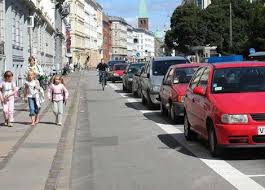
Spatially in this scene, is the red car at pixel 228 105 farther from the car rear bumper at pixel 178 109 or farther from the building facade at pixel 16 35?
the building facade at pixel 16 35

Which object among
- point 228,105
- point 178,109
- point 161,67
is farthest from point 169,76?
point 228,105

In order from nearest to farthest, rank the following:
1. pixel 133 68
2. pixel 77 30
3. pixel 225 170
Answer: pixel 225 170, pixel 133 68, pixel 77 30

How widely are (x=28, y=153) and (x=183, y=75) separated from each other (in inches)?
307

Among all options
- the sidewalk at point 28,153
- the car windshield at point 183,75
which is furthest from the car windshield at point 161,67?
the sidewalk at point 28,153

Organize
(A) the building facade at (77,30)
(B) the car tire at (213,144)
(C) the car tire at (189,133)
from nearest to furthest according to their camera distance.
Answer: (B) the car tire at (213,144)
(C) the car tire at (189,133)
(A) the building facade at (77,30)

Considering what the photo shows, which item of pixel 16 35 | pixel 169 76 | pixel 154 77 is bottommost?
pixel 154 77

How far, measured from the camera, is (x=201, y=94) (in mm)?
11398

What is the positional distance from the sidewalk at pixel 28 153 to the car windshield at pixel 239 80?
3.18m

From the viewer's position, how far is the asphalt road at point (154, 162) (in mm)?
8578

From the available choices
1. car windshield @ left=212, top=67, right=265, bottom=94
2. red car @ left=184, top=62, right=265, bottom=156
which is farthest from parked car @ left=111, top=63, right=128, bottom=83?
car windshield @ left=212, top=67, right=265, bottom=94

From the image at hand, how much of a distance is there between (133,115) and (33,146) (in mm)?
7958

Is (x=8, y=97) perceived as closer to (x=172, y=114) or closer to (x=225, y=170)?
(x=172, y=114)

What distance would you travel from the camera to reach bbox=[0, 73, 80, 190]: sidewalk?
8.67 metres

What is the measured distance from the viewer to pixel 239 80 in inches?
449
